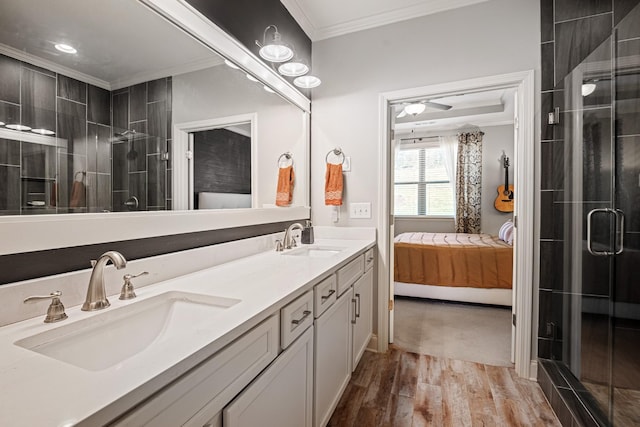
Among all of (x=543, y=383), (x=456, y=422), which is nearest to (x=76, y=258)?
(x=456, y=422)

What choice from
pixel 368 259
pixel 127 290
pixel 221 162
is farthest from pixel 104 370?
pixel 368 259

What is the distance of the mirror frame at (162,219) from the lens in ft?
2.81

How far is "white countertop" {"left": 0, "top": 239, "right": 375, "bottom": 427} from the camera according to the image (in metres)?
0.46

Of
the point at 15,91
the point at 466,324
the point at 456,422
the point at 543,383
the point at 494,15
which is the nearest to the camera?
the point at 15,91

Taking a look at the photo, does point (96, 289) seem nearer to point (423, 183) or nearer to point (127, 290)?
point (127, 290)

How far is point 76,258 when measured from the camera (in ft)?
3.25

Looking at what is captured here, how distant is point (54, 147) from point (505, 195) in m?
5.94

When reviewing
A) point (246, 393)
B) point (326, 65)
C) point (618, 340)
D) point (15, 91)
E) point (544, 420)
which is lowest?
point (544, 420)

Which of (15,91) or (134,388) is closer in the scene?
(134,388)

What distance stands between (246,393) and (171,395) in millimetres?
287

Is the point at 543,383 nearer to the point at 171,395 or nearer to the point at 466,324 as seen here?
the point at 466,324

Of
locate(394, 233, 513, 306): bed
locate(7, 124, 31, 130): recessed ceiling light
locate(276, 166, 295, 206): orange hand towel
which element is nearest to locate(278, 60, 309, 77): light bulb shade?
locate(276, 166, 295, 206): orange hand towel

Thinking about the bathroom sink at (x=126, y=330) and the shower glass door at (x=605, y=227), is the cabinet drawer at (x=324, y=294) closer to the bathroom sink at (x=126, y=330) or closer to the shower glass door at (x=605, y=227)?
the bathroom sink at (x=126, y=330)

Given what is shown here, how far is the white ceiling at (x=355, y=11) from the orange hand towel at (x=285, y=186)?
119 centimetres
